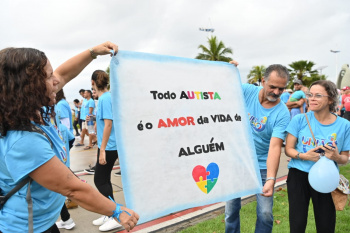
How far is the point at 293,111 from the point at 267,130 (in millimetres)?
5206

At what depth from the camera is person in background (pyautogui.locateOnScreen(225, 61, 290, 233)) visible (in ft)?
7.89

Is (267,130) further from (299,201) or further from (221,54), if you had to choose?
(221,54)

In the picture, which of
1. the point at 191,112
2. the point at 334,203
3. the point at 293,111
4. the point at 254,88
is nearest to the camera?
the point at 191,112

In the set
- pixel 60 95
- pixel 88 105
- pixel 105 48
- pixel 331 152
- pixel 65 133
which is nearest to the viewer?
pixel 105 48

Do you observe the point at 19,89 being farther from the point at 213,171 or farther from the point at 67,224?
the point at 67,224

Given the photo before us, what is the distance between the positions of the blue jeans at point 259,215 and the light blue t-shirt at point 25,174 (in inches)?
68.8

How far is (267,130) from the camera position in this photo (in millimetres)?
2584

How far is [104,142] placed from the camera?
3.22 m

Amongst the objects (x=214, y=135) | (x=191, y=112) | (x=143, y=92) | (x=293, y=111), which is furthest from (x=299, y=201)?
(x=293, y=111)

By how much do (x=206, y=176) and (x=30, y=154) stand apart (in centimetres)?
121

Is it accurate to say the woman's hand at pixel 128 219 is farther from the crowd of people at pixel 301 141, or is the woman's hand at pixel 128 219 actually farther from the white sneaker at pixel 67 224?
the white sneaker at pixel 67 224

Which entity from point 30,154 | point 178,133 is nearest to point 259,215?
point 178,133

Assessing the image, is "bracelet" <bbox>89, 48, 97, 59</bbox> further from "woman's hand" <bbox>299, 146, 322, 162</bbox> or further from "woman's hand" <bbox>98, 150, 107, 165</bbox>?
"woman's hand" <bbox>299, 146, 322, 162</bbox>

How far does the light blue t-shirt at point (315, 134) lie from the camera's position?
2.36m
